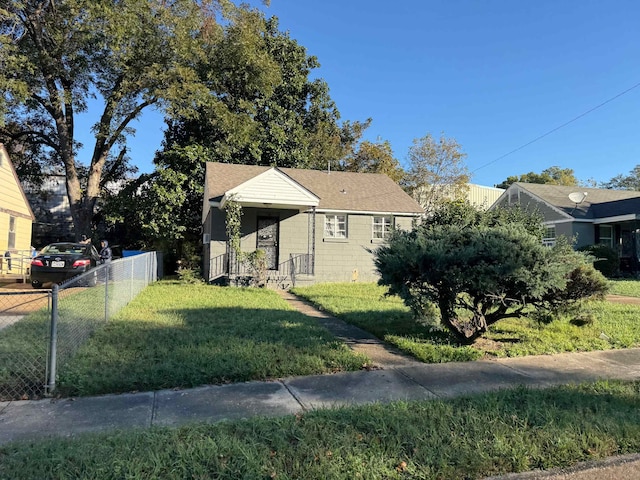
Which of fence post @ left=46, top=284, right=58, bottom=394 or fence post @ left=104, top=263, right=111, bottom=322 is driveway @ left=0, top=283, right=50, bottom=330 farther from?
fence post @ left=46, top=284, right=58, bottom=394

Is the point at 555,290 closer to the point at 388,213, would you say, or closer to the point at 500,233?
the point at 500,233

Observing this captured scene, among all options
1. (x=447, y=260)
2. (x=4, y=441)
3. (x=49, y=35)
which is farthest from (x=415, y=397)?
(x=49, y=35)

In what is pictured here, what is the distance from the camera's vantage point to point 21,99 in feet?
62.4

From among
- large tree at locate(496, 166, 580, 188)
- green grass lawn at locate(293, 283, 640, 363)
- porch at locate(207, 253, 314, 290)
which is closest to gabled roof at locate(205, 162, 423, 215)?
porch at locate(207, 253, 314, 290)

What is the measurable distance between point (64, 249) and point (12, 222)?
700 cm

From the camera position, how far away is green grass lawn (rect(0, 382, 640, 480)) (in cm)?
297

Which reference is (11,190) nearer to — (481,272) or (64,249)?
(64,249)

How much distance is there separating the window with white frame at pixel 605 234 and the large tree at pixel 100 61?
2131cm

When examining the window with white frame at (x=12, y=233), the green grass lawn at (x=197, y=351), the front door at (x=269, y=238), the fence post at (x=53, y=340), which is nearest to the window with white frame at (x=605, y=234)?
the front door at (x=269, y=238)

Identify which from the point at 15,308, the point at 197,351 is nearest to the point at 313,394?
the point at 197,351

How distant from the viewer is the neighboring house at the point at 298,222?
15.3 metres

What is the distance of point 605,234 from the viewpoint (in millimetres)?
22594

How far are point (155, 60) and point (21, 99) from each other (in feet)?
20.5

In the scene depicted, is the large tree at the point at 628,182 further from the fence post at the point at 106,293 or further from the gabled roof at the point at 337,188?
the fence post at the point at 106,293
